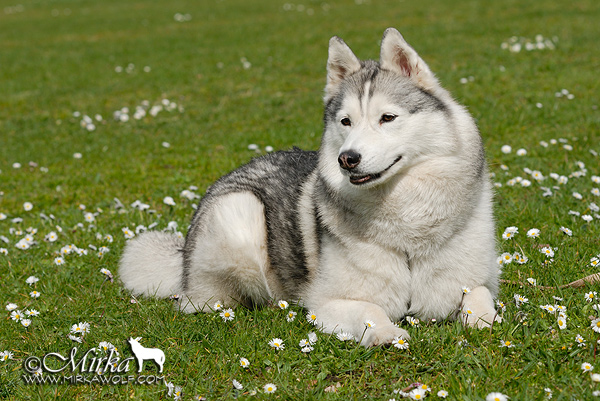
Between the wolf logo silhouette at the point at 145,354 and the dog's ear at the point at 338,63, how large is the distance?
6.84 feet

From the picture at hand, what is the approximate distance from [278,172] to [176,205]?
2.25 metres

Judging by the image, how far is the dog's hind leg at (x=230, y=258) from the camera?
4504mm

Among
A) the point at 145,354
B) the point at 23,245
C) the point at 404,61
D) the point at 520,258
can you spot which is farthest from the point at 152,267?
the point at 520,258

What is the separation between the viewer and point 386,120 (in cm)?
378

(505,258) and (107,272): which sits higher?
(505,258)

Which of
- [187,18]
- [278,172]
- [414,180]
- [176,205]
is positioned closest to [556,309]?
[414,180]

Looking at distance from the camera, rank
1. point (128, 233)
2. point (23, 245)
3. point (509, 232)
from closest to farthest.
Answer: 1. point (509, 232)
2. point (23, 245)
3. point (128, 233)

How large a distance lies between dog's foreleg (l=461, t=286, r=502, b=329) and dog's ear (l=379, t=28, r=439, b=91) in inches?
54.6

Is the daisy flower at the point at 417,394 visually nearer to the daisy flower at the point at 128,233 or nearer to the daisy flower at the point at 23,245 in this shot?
the daisy flower at the point at 128,233

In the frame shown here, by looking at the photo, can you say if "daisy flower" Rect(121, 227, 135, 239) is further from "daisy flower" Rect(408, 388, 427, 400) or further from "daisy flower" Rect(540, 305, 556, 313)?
"daisy flower" Rect(540, 305, 556, 313)

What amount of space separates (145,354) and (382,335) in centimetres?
147

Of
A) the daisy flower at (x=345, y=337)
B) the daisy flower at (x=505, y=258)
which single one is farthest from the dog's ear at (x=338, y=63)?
the daisy flower at (x=505, y=258)

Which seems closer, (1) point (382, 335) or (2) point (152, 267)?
(1) point (382, 335)

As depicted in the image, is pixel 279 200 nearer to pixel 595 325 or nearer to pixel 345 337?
pixel 345 337
